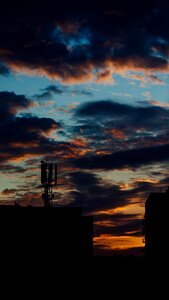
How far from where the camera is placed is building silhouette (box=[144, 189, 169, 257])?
7075cm

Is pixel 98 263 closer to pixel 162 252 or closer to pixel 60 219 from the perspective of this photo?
pixel 60 219

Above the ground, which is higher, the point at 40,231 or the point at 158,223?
the point at 158,223

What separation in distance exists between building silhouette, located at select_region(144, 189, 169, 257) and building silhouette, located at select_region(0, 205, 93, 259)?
18.3 m

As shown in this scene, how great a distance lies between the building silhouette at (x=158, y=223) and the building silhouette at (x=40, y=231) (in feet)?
60.0

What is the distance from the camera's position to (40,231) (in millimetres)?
56625

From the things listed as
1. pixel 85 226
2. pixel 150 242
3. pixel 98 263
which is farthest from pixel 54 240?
pixel 150 242

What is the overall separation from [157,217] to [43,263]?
25.6 m

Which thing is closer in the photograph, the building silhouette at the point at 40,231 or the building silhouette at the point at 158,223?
the building silhouette at the point at 40,231

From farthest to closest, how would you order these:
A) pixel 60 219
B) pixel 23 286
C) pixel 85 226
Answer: pixel 85 226 < pixel 60 219 < pixel 23 286

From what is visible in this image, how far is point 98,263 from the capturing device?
52156mm

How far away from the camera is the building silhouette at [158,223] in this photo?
70750mm

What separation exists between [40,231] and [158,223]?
78.8ft

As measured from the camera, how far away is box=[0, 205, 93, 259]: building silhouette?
2174 inches

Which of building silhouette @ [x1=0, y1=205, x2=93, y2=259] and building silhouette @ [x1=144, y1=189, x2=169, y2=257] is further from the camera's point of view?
building silhouette @ [x1=144, y1=189, x2=169, y2=257]
